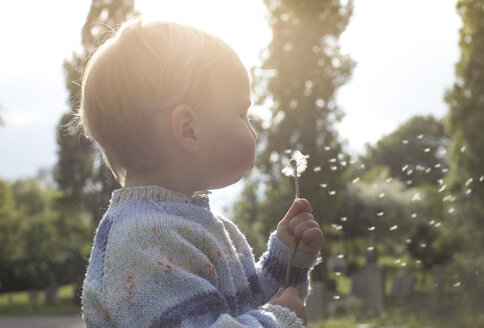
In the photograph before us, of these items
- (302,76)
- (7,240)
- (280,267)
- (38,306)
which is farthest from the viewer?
(7,240)

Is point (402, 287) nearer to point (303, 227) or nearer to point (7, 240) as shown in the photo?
point (303, 227)

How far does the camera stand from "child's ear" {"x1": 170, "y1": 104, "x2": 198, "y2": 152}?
1474 mm

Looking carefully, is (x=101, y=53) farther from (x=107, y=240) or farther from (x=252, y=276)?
(x=252, y=276)

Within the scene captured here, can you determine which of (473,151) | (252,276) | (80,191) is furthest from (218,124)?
(80,191)

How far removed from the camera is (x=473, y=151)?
828 centimetres

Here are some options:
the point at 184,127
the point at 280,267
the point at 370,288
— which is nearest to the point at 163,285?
the point at 184,127

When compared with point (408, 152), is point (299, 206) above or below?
below

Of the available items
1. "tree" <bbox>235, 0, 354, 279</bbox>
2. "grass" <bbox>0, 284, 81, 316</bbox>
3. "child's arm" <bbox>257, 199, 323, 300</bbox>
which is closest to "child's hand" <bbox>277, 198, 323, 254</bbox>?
"child's arm" <bbox>257, 199, 323, 300</bbox>

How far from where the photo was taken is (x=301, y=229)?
1.65 m

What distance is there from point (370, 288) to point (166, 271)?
10.1 m

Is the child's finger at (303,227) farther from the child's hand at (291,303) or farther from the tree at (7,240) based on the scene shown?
the tree at (7,240)

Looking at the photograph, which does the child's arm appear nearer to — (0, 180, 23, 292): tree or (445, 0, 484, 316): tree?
(445, 0, 484, 316): tree

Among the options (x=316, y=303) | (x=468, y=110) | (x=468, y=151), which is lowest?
(x=316, y=303)

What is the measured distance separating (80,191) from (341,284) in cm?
1224
